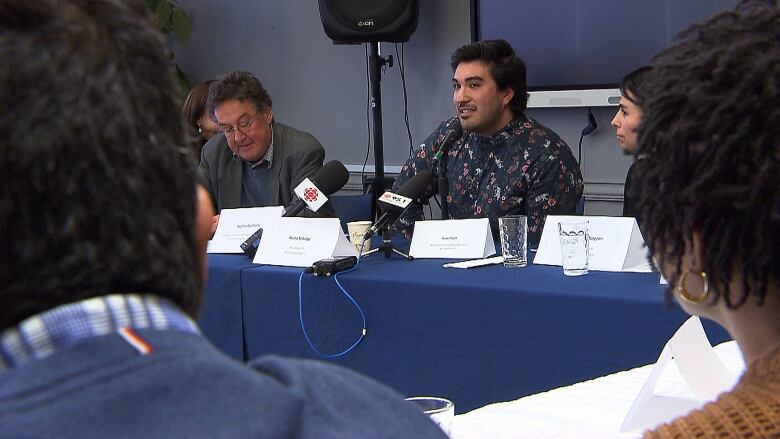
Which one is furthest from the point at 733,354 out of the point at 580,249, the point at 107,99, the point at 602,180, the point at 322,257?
the point at 602,180

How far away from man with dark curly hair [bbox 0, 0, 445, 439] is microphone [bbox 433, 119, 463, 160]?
9.79ft

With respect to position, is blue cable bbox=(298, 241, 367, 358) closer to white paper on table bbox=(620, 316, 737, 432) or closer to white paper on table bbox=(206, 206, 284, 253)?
white paper on table bbox=(206, 206, 284, 253)

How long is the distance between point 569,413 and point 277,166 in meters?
2.94

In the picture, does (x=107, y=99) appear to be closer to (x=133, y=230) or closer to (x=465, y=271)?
(x=133, y=230)

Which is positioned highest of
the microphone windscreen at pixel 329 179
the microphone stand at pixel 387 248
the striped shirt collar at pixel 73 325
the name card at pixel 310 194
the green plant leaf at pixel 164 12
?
the striped shirt collar at pixel 73 325

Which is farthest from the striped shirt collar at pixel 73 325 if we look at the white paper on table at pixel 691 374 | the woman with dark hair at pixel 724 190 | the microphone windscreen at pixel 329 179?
the microphone windscreen at pixel 329 179

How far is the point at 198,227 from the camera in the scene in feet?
2.18

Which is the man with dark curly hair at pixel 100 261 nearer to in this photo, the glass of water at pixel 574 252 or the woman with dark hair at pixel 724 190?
the woman with dark hair at pixel 724 190

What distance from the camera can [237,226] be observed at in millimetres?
3564

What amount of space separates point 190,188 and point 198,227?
0.12ft

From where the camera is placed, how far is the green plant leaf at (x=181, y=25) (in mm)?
6027

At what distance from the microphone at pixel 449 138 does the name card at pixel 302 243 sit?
1.93 ft

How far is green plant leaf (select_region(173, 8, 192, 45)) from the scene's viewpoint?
6.03 metres

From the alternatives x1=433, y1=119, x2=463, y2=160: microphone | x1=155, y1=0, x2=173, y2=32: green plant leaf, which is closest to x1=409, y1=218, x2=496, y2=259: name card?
x1=433, y1=119, x2=463, y2=160: microphone
